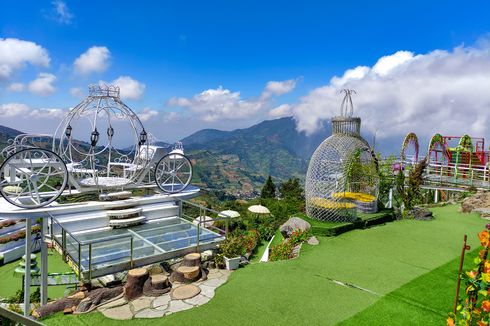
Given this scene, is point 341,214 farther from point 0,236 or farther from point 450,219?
point 0,236

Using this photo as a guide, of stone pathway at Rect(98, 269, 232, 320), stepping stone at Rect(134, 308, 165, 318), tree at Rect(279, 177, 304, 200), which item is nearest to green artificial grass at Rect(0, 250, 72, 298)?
stone pathway at Rect(98, 269, 232, 320)

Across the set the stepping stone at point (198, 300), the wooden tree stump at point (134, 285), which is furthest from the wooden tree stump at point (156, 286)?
the stepping stone at point (198, 300)

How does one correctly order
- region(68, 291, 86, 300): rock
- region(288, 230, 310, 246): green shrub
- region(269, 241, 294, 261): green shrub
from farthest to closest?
region(288, 230, 310, 246): green shrub
region(269, 241, 294, 261): green shrub
region(68, 291, 86, 300): rock

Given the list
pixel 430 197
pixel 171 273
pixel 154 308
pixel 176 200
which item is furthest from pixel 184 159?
pixel 430 197

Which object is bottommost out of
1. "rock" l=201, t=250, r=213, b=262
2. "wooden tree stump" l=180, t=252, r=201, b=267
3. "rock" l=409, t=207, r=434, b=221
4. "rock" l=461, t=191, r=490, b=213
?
"rock" l=201, t=250, r=213, b=262

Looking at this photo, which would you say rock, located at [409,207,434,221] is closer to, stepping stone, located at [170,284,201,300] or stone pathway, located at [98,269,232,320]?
stone pathway, located at [98,269,232,320]

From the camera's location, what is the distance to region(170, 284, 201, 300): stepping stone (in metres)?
6.64

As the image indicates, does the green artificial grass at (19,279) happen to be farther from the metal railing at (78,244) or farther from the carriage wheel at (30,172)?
the carriage wheel at (30,172)

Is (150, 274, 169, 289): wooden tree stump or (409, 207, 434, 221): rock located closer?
(150, 274, 169, 289): wooden tree stump

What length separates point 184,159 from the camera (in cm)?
1061

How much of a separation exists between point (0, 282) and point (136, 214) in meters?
7.28

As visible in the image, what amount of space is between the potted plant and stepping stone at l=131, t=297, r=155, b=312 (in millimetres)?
2294

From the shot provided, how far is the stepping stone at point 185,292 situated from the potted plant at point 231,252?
4.64 ft

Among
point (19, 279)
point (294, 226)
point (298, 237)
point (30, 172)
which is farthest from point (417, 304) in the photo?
point (19, 279)
